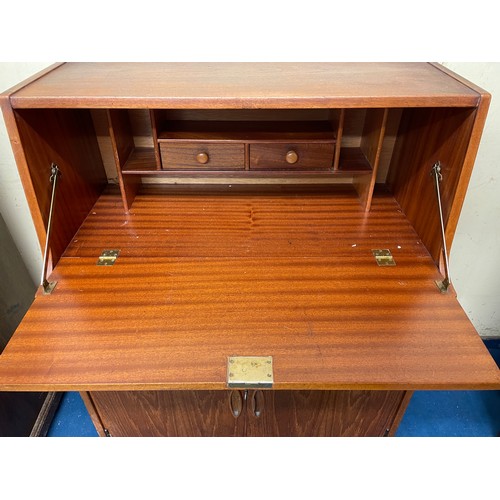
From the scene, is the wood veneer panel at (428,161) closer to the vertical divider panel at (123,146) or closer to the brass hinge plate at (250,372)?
the brass hinge plate at (250,372)

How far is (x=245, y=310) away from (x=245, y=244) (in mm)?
288

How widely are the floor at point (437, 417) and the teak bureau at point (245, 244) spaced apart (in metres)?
0.63

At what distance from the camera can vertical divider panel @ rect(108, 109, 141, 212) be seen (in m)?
1.20

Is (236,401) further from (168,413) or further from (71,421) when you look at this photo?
(71,421)

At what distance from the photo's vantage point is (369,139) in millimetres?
1296

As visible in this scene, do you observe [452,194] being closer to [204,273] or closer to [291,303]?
[291,303]

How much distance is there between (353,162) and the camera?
132 centimetres

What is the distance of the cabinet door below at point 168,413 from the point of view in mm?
1175

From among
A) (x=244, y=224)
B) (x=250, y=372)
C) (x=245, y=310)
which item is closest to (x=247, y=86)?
(x=244, y=224)

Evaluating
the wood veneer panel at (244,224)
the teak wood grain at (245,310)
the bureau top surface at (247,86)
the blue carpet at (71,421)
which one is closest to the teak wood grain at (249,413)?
the teak wood grain at (245,310)

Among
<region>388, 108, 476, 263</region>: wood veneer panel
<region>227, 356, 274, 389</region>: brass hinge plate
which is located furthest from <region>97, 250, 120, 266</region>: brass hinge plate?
<region>388, 108, 476, 263</region>: wood veneer panel

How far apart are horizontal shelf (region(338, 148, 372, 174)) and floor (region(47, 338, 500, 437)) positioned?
1.23 metres

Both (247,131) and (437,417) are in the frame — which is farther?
(437,417)
